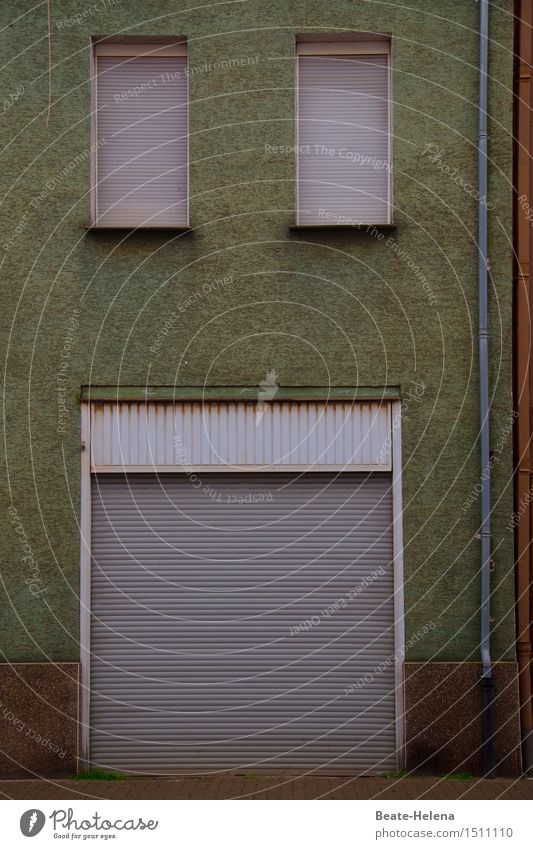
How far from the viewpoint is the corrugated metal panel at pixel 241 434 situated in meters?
12.7

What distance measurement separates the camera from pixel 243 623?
12695 millimetres

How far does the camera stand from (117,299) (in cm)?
1270

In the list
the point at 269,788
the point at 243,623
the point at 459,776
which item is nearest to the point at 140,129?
the point at 243,623

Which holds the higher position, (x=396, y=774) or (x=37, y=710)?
(x=37, y=710)

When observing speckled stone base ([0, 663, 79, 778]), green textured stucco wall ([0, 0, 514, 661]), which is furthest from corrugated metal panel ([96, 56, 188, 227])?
speckled stone base ([0, 663, 79, 778])

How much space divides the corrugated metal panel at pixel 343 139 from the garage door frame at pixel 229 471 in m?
1.92

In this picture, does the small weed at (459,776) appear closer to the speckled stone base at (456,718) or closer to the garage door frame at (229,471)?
the speckled stone base at (456,718)

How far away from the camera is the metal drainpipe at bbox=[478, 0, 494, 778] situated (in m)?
12.3

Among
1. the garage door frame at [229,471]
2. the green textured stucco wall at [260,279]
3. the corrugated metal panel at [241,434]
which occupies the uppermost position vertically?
the green textured stucco wall at [260,279]

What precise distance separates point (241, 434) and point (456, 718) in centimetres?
330

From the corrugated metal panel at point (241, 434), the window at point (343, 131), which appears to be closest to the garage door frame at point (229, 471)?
the corrugated metal panel at point (241, 434)

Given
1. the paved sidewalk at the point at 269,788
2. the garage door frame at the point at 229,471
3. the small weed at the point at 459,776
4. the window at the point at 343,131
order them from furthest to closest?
the window at the point at 343,131, the garage door frame at the point at 229,471, the small weed at the point at 459,776, the paved sidewalk at the point at 269,788

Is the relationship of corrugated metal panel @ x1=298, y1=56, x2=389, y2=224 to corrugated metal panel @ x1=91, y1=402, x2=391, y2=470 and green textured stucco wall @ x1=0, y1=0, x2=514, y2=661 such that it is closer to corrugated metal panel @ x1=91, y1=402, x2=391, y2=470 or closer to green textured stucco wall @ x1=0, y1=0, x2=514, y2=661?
green textured stucco wall @ x1=0, y1=0, x2=514, y2=661

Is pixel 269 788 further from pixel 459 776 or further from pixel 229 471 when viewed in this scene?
pixel 229 471
